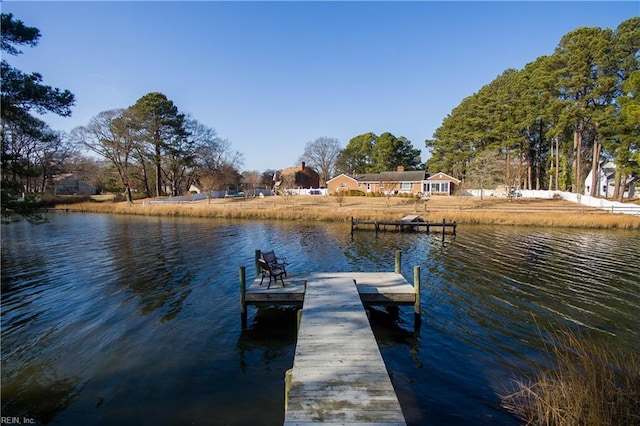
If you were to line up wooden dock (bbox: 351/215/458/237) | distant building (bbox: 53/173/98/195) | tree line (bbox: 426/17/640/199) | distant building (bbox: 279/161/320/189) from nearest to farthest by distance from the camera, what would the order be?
wooden dock (bbox: 351/215/458/237)
tree line (bbox: 426/17/640/199)
distant building (bbox: 279/161/320/189)
distant building (bbox: 53/173/98/195)

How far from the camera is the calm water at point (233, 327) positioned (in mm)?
6836

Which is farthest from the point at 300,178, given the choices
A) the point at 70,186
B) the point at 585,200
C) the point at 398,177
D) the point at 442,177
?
the point at 585,200

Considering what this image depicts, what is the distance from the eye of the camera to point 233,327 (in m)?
10.4

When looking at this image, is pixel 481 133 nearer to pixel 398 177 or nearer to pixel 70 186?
pixel 398 177

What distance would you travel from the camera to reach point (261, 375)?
7.81 m

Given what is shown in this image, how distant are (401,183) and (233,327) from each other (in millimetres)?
55134

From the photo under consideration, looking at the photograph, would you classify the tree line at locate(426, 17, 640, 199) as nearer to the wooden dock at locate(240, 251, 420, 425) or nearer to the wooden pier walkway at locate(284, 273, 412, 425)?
the wooden dock at locate(240, 251, 420, 425)

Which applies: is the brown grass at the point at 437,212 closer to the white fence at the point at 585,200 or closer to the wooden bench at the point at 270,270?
the white fence at the point at 585,200

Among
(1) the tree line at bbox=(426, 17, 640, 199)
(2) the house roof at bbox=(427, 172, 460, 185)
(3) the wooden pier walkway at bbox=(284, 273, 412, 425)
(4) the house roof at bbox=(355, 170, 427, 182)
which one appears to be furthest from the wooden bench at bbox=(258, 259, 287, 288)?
(4) the house roof at bbox=(355, 170, 427, 182)

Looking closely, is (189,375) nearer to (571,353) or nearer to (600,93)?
(571,353)

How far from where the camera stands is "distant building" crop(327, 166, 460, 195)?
195ft

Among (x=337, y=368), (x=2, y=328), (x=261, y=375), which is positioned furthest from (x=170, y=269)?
(x=337, y=368)

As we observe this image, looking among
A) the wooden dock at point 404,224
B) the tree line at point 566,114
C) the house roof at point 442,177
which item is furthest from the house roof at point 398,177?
the wooden dock at point 404,224

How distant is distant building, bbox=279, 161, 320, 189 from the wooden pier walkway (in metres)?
65.2
